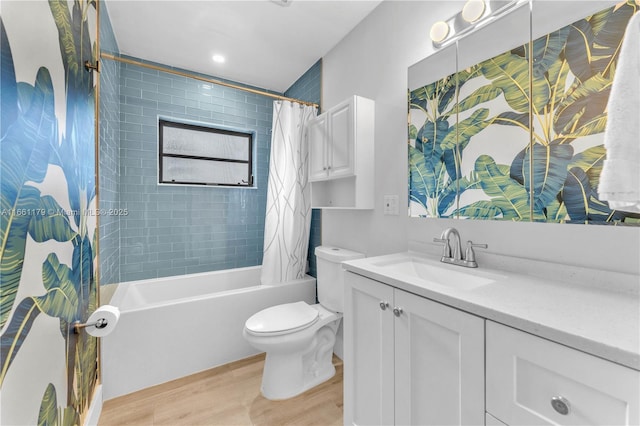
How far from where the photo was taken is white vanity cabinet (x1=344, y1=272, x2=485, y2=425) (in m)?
0.75

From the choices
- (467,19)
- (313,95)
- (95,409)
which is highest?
(313,95)

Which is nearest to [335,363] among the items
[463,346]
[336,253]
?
[336,253]

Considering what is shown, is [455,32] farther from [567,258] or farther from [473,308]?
[473,308]

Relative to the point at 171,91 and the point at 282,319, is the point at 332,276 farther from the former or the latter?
the point at 171,91

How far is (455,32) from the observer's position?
1.27m

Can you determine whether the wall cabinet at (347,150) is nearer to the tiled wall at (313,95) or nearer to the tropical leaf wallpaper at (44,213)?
the tiled wall at (313,95)

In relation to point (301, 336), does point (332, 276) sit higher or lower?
higher

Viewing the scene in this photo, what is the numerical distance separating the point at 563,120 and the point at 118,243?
9.72 feet

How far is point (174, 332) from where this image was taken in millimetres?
1821

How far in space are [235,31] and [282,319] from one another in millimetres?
2119

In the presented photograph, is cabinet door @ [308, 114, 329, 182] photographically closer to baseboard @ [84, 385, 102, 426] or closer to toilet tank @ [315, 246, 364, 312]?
toilet tank @ [315, 246, 364, 312]

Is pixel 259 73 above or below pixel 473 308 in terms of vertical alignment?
above

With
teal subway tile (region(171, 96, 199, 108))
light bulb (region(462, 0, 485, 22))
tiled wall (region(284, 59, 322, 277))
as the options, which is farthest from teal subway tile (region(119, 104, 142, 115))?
light bulb (region(462, 0, 485, 22))

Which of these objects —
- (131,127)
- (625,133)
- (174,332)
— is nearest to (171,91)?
(131,127)
